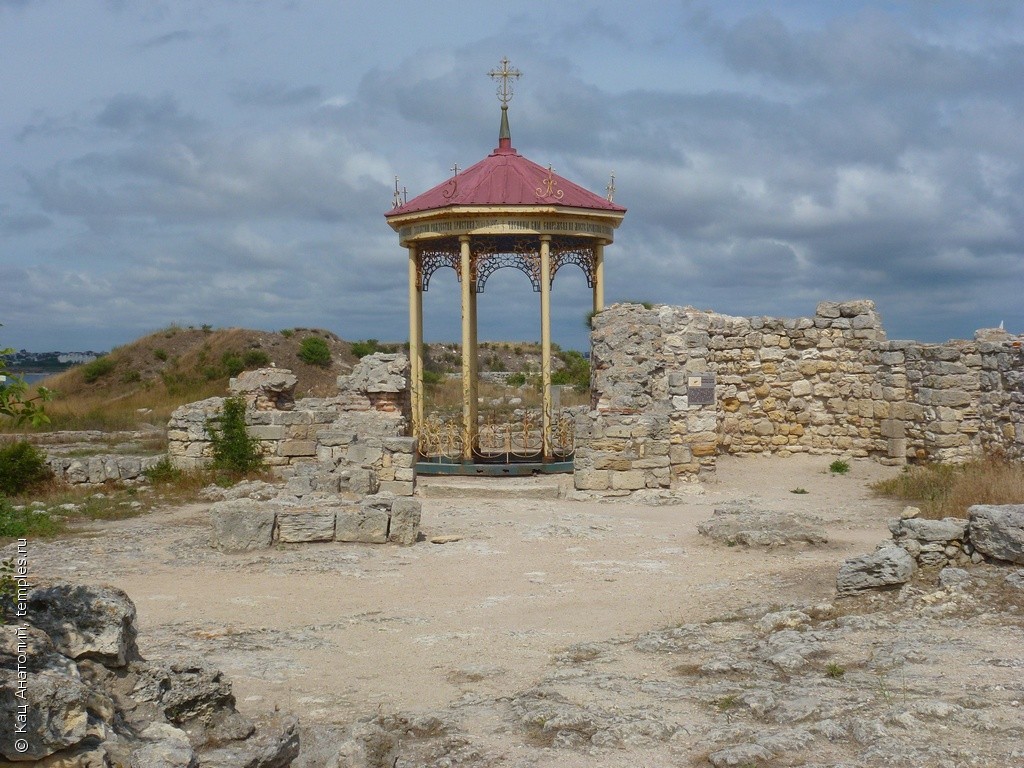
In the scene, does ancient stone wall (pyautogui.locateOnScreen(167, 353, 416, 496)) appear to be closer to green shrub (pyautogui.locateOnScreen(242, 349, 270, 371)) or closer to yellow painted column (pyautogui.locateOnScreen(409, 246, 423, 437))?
yellow painted column (pyautogui.locateOnScreen(409, 246, 423, 437))

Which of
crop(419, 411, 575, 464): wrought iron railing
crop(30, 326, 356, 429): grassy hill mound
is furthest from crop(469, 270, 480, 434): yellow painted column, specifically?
crop(30, 326, 356, 429): grassy hill mound

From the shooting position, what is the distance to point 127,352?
3581cm

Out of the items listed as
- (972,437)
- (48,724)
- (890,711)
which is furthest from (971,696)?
(972,437)

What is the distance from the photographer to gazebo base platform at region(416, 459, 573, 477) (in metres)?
15.8

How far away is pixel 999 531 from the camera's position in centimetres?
762

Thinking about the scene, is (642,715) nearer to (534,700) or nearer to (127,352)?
(534,700)

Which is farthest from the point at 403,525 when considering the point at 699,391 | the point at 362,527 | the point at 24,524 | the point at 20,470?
the point at 699,391

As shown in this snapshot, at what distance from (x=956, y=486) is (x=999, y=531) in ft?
13.4

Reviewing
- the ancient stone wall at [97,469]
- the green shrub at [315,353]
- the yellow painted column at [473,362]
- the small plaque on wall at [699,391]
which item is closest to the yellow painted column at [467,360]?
the yellow painted column at [473,362]

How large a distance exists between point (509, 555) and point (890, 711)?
5.55m

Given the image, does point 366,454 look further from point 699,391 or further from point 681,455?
point 699,391

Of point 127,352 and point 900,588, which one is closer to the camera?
point 900,588

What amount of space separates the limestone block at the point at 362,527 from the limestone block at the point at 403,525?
0.09 meters

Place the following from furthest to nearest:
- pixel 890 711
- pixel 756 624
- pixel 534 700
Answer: pixel 756 624, pixel 534 700, pixel 890 711
